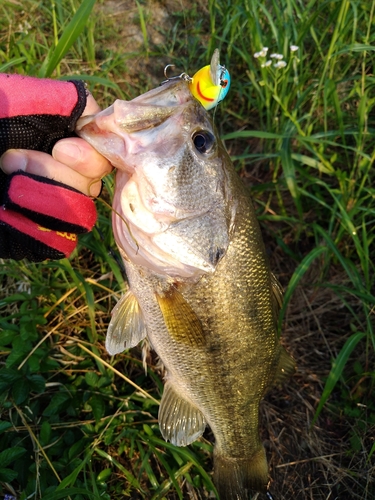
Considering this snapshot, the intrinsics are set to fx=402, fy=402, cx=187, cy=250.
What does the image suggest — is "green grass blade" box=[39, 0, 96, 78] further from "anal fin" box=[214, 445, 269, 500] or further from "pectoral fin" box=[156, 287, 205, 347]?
"anal fin" box=[214, 445, 269, 500]

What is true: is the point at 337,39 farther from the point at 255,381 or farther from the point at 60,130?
the point at 255,381

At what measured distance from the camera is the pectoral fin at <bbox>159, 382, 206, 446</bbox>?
81.7 inches

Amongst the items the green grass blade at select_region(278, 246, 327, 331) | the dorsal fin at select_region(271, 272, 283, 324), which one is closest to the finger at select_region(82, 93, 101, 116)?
the dorsal fin at select_region(271, 272, 283, 324)

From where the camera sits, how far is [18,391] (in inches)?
78.9

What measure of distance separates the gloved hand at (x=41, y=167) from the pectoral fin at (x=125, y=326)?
47cm

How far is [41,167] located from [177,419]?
1411 mm

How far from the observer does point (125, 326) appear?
191cm

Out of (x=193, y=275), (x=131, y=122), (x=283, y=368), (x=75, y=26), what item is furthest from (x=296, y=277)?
(x=75, y=26)

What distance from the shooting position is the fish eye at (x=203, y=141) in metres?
1.58

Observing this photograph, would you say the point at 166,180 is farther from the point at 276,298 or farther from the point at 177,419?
the point at 177,419

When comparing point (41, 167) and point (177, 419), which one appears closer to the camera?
point (41, 167)

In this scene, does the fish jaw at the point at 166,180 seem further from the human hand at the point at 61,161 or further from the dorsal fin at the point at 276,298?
the dorsal fin at the point at 276,298

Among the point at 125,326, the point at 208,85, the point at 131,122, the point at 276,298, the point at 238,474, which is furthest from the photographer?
the point at 238,474

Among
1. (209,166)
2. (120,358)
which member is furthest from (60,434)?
(209,166)
